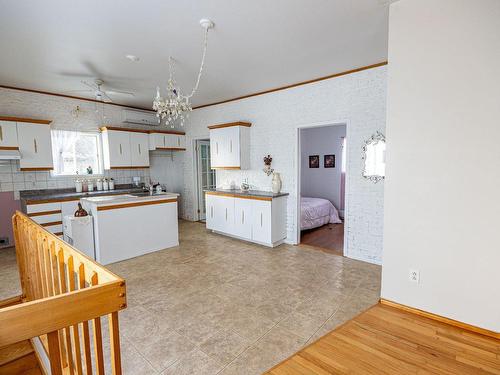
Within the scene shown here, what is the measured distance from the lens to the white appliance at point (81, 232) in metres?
3.67

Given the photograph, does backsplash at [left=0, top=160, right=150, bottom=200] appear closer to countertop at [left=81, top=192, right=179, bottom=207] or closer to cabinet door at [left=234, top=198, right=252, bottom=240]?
countertop at [left=81, top=192, right=179, bottom=207]

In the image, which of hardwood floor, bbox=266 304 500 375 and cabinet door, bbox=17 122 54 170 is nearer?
hardwood floor, bbox=266 304 500 375

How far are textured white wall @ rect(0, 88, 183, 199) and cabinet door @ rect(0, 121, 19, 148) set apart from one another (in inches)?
17.2

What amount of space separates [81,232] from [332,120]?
4120 millimetres

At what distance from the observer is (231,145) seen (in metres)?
5.27

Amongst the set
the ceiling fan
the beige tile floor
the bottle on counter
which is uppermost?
the ceiling fan

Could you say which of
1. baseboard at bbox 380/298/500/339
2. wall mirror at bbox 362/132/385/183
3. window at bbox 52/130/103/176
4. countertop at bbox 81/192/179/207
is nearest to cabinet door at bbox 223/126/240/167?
countertop at bbox 81/192/179/207

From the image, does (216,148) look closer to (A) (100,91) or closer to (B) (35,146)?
(A) (100,91)

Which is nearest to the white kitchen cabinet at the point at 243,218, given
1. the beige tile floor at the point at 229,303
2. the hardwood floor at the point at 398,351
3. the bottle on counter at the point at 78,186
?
A: the beige tile floor at the point at 229,303

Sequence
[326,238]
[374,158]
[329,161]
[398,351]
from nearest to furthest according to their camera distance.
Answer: [398,351], [374,158], [326,238], [329,161]

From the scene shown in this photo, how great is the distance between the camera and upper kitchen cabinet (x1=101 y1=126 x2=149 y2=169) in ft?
18.2

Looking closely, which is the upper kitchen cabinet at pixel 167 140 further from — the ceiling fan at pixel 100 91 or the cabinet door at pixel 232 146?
the cabinet door at pixel 232 146

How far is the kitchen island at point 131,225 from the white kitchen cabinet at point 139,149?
1.94 m

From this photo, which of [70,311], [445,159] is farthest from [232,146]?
[70,311]
